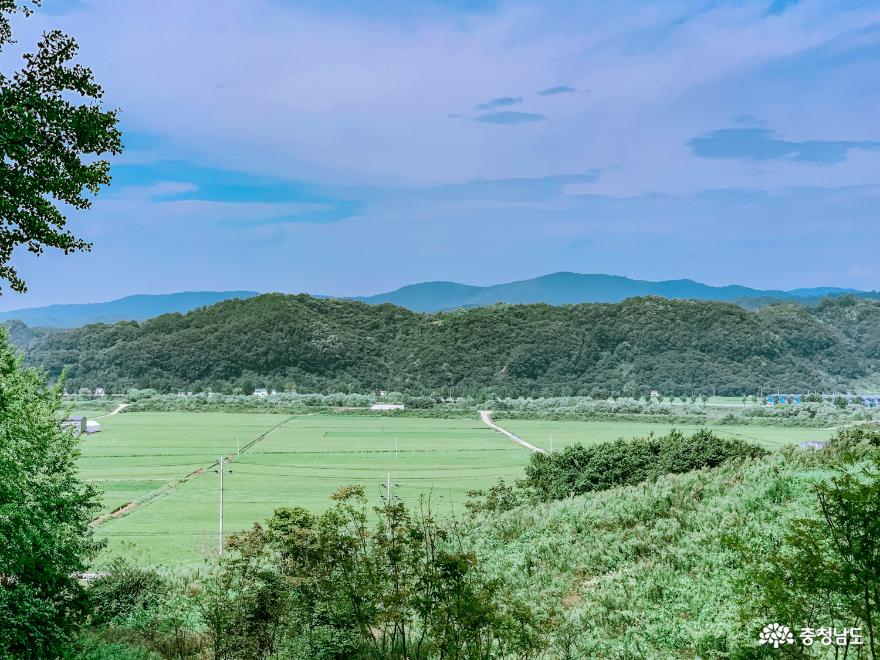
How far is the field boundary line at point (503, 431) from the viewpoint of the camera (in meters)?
57.2

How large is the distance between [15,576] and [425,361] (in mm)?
96961

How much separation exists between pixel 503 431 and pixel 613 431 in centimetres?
1037

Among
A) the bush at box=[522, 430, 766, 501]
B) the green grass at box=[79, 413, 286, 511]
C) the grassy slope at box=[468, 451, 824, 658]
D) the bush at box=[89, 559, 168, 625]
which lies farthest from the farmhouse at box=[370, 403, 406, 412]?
the bush at box=[89, 559, 168, 625]

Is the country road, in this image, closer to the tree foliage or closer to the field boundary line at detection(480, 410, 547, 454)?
the field boundary line at detection(480, 410, 547, 454)

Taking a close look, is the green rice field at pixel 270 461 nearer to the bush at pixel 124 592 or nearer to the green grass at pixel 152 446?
the green grass at pixel 152 446

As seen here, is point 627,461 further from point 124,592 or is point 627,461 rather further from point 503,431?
point 503,431

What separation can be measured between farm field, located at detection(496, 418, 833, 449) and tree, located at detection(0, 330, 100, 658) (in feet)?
135

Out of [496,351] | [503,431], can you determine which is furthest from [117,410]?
[496,351]

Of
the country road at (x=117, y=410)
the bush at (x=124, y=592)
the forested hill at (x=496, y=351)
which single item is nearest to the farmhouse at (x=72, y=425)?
the bush at (x=124, y=592)

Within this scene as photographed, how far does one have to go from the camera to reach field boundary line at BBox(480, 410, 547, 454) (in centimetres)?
5716

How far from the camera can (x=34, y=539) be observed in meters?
11.4

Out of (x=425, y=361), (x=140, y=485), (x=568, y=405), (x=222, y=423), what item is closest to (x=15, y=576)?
(x=140, y=485)

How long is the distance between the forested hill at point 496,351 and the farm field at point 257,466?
26.0 metres

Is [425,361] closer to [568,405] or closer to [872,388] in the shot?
[568,405]
